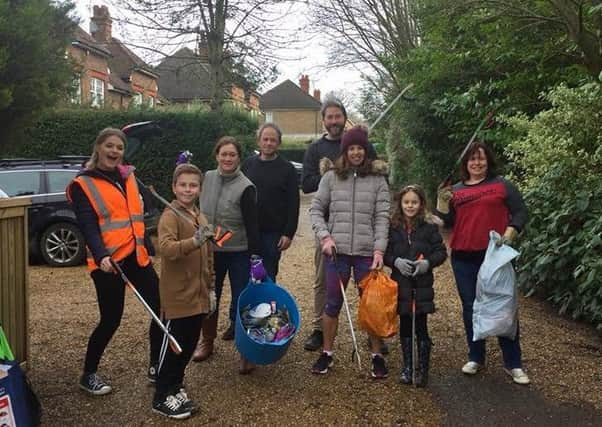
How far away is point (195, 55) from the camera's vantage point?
1562cm

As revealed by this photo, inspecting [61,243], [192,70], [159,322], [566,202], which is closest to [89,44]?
[192,70]

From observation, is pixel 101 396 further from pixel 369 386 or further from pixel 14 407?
pixel 369 386

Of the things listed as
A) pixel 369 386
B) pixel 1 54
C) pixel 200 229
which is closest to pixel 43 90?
pixel 1 54

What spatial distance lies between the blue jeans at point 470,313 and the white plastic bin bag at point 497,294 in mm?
171

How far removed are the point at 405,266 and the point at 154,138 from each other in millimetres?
8728

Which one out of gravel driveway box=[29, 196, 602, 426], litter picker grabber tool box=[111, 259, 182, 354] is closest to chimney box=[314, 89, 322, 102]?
gravel driveway box=[29, 196, 602, 426]

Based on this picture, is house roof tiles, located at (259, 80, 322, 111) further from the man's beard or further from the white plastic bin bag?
the white plastic bin bag

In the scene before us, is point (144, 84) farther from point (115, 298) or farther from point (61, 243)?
point (115, 298)

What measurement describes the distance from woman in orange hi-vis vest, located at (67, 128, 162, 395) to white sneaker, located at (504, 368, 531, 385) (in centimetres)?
247

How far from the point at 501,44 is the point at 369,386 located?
6220 millimetres

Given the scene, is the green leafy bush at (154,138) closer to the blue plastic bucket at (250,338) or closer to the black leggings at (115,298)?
the blue plastic bucket at (250,338)

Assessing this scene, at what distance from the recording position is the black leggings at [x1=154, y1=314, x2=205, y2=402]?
11.2 feet

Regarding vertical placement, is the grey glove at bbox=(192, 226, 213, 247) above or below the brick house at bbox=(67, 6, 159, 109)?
below

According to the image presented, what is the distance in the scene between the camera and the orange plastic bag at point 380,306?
375 cm
